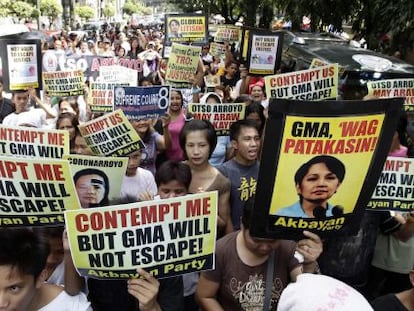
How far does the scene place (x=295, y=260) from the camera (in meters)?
→ 2.67

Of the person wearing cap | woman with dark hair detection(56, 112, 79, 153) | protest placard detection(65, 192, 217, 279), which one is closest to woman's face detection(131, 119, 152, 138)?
woman with dark hair detection(56, 112, 79, 153)

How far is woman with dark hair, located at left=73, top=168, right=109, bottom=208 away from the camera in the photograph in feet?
→ 10.7

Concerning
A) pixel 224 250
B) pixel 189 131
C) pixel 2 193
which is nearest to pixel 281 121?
pixel 224 250

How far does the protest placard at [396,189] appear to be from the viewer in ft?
Result: 10.7

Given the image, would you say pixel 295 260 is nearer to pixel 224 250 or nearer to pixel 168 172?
pixel 224 250

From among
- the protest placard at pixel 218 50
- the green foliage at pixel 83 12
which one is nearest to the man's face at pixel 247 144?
the protest placard at pixel 218 50

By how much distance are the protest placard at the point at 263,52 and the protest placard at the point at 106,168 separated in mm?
4922

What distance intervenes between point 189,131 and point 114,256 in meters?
1.91

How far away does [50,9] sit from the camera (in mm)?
41750

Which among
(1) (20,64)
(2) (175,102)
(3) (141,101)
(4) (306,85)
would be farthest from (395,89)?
(1) (20,64)

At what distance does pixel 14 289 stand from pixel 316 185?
1358 mm

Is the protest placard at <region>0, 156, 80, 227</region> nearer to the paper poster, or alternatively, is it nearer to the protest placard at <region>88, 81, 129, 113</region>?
the protest placard at <region>88, 81, 129, 113</region>

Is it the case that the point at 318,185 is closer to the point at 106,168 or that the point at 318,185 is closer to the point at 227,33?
the point at 106,168

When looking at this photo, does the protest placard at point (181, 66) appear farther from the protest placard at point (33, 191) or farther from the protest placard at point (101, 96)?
the protest placard at point (33, 191)
